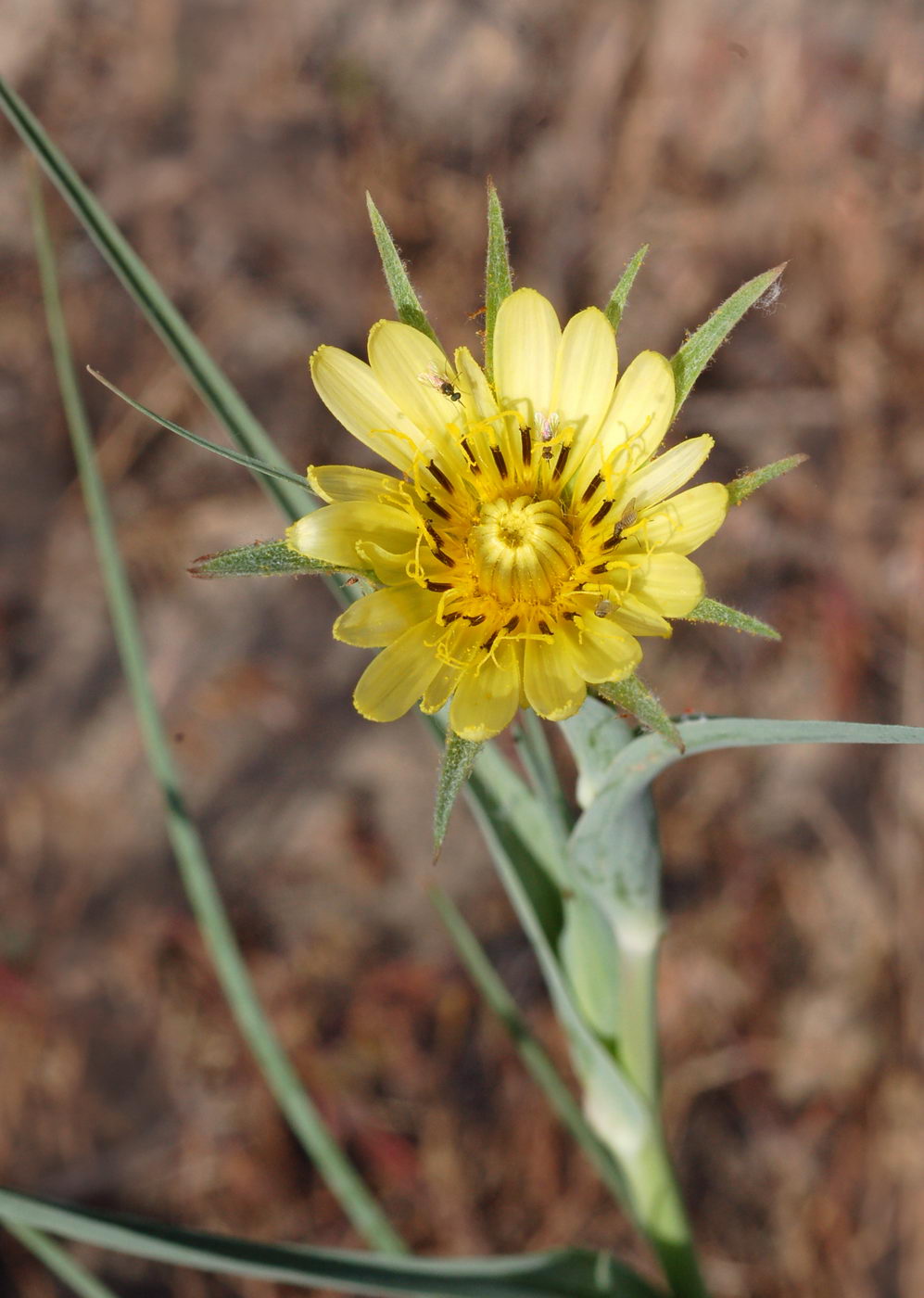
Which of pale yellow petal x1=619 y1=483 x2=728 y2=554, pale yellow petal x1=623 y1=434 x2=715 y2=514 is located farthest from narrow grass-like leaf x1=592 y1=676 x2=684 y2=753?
pale yellow petal x1=623 y1=434 x2=715 y2=514

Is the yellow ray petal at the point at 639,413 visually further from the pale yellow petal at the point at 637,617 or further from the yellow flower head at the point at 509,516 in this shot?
the pale yellow petal at the point at 637,617

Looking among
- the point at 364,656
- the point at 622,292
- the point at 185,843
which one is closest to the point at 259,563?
the point at 622,292

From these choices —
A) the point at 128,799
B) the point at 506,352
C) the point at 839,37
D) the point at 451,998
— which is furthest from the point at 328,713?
the point at 839,37

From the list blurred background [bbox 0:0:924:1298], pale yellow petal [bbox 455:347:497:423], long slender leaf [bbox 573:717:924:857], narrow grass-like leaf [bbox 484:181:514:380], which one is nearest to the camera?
long slender leaf [bbox 573:717:924:857]

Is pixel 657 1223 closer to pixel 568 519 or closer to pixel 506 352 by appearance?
pixel 568 519

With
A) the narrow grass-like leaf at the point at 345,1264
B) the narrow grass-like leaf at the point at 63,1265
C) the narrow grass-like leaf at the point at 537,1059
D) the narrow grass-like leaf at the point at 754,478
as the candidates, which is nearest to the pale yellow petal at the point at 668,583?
the narrow grass-like leaf at the point at 754,478

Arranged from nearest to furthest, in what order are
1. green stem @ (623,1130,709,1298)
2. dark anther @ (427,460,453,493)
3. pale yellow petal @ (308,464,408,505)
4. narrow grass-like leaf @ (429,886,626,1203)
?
pale yellow petal @ (308,464,408,505) < dark anther @ (427,460,453,493) < green stem @ (623,1130,709,1298) < narrow grass-like leaf @ (429,886,626,1203)

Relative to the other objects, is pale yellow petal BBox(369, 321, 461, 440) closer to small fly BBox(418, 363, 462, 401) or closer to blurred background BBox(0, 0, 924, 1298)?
small fly BBox(418, 363, 462, 401)
